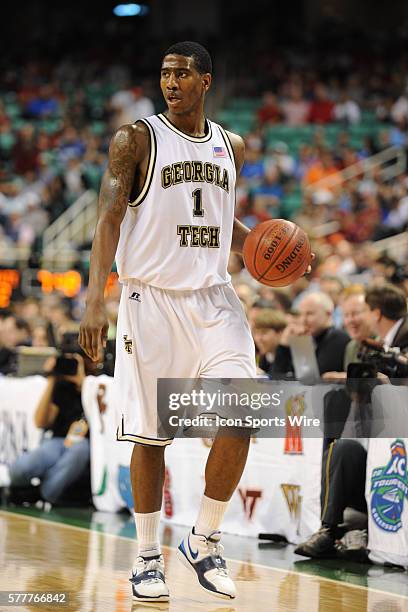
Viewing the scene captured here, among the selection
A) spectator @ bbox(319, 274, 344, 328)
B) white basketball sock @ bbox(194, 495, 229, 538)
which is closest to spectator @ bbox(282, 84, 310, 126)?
spectator @ bbox(319, 274, 344, 328)

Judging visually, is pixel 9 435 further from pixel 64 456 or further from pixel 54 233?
pixel 54 233

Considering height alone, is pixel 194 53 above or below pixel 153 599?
above

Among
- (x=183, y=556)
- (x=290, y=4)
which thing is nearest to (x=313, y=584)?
(x=183, y=556)

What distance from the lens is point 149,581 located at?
498cm

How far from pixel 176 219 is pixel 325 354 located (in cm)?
304

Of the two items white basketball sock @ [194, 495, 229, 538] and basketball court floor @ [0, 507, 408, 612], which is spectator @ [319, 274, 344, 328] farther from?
white basketball sock @ [194, 495, 229, 538]

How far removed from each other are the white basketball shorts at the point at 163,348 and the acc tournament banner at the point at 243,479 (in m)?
0.91

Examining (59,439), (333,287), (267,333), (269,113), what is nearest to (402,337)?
(267,333)

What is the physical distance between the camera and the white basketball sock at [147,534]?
509cm

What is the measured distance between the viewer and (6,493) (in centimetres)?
936

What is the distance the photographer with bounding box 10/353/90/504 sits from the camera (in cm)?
884

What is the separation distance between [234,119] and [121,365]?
16.9 metres

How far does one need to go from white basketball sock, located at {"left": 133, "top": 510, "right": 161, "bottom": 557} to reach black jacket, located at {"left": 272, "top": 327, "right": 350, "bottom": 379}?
2.83m

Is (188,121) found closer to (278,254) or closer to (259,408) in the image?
(278,254)
